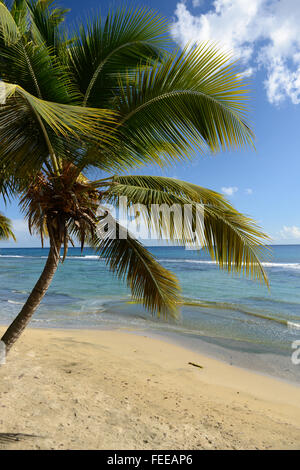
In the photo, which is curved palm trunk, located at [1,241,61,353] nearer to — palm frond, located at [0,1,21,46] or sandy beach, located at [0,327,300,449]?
sandy beach, located at [0,327,300,449]

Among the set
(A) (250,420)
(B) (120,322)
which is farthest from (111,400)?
(B) (120,322)

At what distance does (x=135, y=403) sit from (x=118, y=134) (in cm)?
374

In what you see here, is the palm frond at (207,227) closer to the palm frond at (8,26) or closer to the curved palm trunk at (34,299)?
the curved palm trunk at (34,299)

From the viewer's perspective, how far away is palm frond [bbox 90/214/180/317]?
428 centimetres

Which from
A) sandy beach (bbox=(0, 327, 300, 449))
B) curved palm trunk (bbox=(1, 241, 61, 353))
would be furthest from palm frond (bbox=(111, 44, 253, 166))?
sandy beach (bbox=(0, 327, 300, 449))

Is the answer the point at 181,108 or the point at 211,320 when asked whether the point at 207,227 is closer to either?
the point at 181,108

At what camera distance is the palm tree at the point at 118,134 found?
346 cm

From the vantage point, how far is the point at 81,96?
4059mm

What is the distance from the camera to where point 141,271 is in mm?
4316

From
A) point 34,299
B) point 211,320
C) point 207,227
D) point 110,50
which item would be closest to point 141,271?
point 207,227

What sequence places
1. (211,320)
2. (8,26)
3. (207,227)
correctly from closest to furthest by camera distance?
(8,26) < (207,227) < (211,320)

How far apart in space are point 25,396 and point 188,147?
4.04m

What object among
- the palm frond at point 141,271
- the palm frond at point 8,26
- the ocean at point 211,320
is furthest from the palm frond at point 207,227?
the palm frond at point 8,26

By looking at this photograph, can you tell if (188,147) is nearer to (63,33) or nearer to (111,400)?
(63,33)
